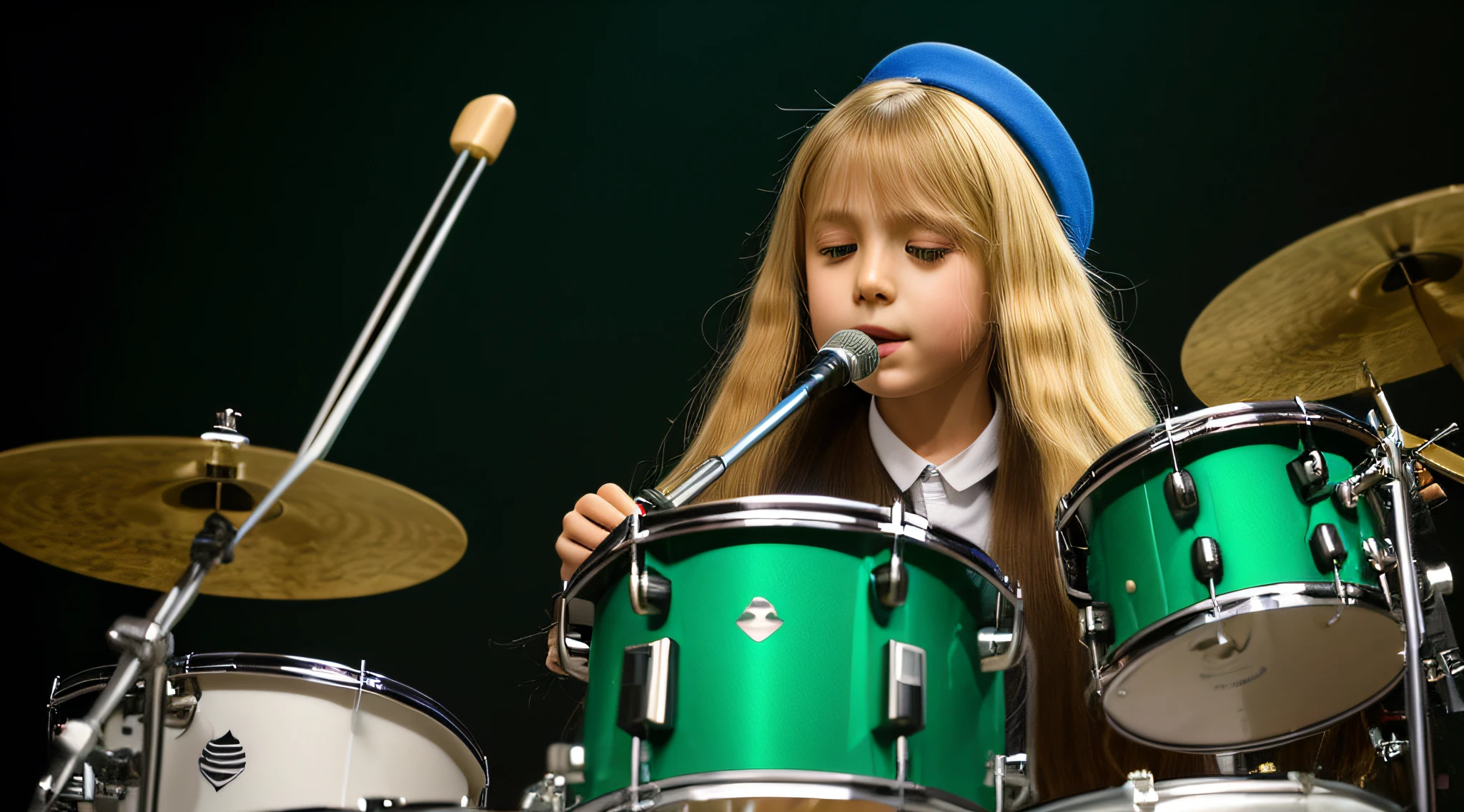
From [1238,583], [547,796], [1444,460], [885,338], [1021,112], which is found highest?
[1021,112]

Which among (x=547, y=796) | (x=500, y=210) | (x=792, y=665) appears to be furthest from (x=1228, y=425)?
(x=500, y=210)

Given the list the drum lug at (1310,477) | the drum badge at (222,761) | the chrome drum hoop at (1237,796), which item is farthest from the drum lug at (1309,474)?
the drum badge at (222,761)

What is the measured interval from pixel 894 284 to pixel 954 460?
29 centimetres

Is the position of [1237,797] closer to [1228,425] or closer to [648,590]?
[1228,425]

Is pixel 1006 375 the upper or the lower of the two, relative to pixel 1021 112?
lower

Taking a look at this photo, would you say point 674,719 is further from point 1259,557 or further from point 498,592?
point 498,592

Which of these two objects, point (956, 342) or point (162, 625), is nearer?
point (162, 625)

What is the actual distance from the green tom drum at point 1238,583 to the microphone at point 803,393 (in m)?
0.28

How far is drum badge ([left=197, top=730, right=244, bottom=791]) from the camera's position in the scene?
4.66 feet

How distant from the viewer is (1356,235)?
1217 mm

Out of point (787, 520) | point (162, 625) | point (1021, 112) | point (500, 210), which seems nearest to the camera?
point (162, 625)

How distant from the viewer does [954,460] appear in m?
1.65

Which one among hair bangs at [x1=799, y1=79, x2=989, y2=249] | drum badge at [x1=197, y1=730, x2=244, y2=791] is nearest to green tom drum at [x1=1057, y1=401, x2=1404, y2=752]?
hair bangs at [x1=799, y1=79, x2=989, y2=249]

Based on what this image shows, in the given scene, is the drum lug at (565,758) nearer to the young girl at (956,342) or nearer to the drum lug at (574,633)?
the drum lug at (574,633)
